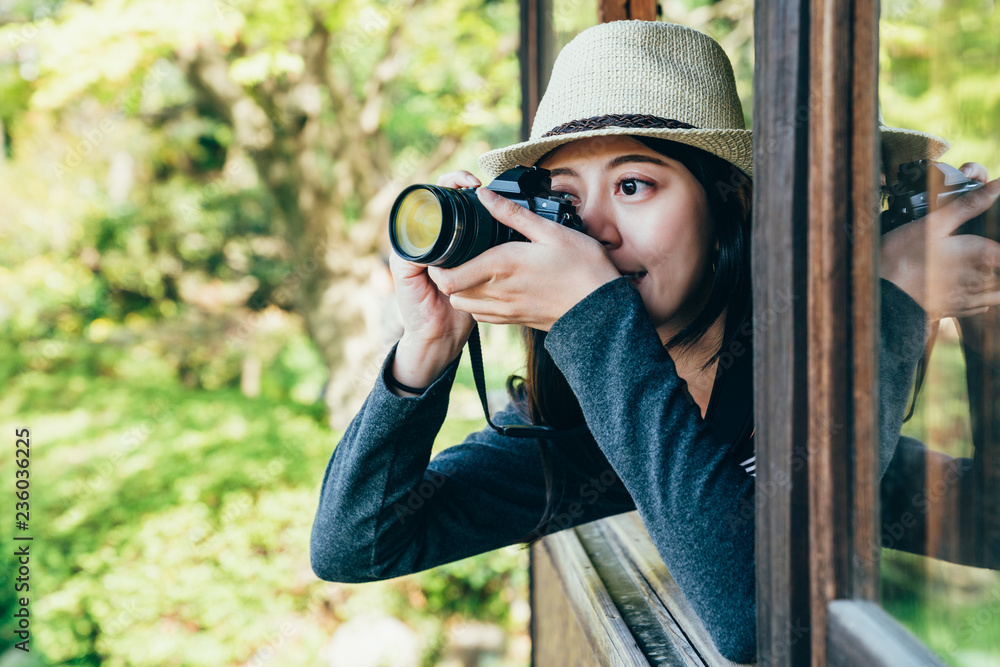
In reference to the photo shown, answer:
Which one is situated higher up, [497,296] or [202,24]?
[202,24]

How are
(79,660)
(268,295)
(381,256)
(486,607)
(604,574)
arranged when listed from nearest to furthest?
(604,574)
(79,660)
(486,607)
(381,256)
(268,295)

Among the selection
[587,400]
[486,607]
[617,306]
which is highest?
[617,306]

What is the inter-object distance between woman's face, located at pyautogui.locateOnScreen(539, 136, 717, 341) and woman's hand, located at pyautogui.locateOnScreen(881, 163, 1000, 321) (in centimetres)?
39

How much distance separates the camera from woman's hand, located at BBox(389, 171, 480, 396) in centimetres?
103

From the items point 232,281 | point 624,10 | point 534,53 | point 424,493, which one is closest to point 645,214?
point 424,493

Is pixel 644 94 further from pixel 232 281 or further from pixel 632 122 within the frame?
pixel 232 281

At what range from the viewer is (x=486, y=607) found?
448cm

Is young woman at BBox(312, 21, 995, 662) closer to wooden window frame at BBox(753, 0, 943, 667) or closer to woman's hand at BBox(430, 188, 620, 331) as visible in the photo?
woman's hand at BBox(430, 188, 620, 331)

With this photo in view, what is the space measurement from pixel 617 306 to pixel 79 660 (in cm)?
424

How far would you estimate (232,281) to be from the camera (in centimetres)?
796

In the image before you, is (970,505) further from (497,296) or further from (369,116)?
(369,116)

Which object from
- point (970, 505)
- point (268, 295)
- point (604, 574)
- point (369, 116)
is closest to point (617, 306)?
point (970, 505)

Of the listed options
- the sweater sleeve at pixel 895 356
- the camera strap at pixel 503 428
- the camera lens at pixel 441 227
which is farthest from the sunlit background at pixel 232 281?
the camera strap at pixel 503 428

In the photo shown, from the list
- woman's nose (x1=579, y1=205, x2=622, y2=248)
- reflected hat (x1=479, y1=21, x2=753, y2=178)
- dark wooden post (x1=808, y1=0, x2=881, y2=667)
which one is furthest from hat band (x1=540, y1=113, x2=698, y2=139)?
dark wooden post (x1=808, y1=0, x2=881, y2=667)
